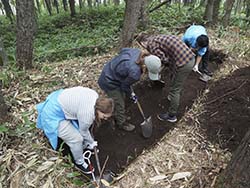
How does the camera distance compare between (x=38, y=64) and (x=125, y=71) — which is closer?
(x=125, y=71)

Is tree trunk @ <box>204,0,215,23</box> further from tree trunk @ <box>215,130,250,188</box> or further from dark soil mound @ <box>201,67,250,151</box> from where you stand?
tree trunk @ <box>215,130,250,188</box>

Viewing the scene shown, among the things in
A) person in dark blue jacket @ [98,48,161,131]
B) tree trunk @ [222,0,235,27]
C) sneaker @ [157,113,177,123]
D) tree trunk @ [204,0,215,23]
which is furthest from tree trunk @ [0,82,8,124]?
tree trunk @ [204,0,215,23]

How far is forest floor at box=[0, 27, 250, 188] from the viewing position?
11.0ft

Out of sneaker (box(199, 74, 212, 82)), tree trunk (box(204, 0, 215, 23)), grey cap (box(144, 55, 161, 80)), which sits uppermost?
grey cap (box(144, 55, 161, 80))

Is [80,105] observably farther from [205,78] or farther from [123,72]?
[205,78]

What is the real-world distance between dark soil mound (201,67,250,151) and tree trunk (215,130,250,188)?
3.76 feet

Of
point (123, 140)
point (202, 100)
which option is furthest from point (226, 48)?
point (123, 140)

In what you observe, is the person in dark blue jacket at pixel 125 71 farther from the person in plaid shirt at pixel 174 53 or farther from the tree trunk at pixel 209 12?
the tree trunk at pixel 209 12

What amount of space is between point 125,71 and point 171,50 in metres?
0.95

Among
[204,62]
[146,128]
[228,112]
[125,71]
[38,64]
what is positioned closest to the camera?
[125,71]

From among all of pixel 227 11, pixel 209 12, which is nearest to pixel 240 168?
pixel 227 11

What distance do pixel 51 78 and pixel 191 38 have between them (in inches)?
114

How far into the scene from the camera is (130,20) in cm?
599

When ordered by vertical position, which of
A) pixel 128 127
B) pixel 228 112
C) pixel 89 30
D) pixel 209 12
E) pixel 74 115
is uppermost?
pixel 209 12
